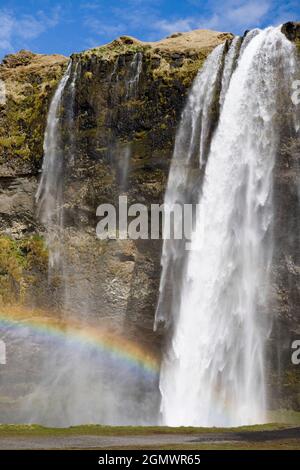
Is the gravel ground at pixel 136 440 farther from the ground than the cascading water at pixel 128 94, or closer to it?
closer to it

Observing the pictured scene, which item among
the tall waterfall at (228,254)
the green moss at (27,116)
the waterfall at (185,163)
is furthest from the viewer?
the green moss at (27,116)

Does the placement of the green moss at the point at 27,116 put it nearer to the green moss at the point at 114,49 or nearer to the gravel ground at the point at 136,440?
the green moss at the point at 114,49

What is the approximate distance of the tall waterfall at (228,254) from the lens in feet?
120

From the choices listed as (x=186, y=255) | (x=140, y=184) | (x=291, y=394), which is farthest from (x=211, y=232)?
(x=291, y=394)

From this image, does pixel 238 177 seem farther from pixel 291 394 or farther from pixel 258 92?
pixel 291 394

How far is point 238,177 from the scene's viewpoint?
38.8 m

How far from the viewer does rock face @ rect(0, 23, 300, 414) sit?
42438mm

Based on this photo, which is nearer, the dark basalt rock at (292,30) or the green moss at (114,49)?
the dark basalt rock at (292,30)

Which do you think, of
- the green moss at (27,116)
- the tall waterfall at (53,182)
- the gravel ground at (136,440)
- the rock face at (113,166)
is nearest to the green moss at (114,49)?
the rock face at (113,166)

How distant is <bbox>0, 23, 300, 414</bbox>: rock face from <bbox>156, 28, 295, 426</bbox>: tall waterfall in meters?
1.86

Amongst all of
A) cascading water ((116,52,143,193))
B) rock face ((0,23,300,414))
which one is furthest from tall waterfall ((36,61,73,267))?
cascading water ((116,52,143,193))

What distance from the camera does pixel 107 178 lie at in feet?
144

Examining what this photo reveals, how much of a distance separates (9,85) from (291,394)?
101ft

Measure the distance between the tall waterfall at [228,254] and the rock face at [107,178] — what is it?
1.86 metres
